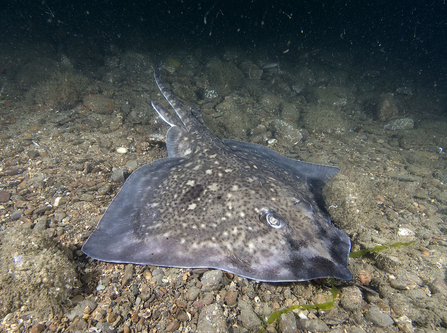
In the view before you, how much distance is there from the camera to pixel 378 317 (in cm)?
241

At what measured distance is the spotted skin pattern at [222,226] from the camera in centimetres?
223

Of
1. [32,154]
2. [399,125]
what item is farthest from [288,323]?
[399,125]

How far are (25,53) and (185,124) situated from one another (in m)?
13.0

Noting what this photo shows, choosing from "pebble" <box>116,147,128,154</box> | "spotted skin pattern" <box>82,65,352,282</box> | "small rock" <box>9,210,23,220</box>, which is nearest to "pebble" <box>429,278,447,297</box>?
"spotted skin pattern" <box>82,65,352,282</box>

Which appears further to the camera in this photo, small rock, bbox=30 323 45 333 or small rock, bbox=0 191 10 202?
small rock, bbox=0 191 10 202

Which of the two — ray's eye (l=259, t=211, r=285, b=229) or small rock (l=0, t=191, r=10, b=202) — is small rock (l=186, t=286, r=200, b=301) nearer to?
ray's eye (l=259, t=211, r=285, b=229)

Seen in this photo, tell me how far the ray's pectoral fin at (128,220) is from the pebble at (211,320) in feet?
3.17

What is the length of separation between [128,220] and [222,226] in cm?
130

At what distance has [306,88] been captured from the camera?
39.1 ft

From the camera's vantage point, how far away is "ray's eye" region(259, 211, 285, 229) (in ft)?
8.05

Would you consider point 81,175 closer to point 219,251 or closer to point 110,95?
point 219,251

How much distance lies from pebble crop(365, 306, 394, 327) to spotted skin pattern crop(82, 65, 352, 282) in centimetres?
77

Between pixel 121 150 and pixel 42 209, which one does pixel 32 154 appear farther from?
pixel 42 209

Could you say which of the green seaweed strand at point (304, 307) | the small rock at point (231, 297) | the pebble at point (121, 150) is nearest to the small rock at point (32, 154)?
the pebble at point (121, 150)
